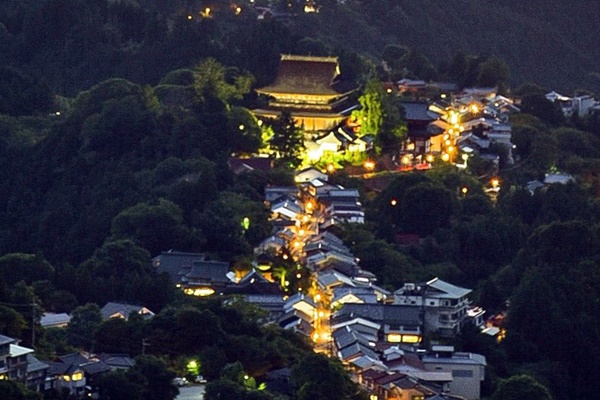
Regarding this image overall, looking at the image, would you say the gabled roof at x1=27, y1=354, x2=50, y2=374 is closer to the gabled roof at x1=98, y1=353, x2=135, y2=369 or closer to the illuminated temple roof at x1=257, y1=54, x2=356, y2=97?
the gabled roof at x1=98, y1=353, x2=135, y2=369

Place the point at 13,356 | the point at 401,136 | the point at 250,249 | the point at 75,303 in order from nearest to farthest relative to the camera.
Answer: the point at 13,356 → the point at 75,303 → the point at 250,249 → the point at 401,136

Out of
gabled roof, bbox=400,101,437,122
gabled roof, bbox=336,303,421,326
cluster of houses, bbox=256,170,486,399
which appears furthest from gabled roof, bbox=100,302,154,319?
gabled roof, bbox=400,101,437,122

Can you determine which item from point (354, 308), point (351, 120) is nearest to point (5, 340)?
point (354, 308)

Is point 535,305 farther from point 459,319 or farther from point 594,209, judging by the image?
point 594,209

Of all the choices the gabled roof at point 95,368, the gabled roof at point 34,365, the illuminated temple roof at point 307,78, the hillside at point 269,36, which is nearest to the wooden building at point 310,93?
the illuminated temple roof at point 307,78

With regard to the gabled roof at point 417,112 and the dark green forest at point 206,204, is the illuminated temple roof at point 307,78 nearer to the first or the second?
the dark green forest at point 206,204

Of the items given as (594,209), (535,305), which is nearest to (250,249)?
(535,305)
